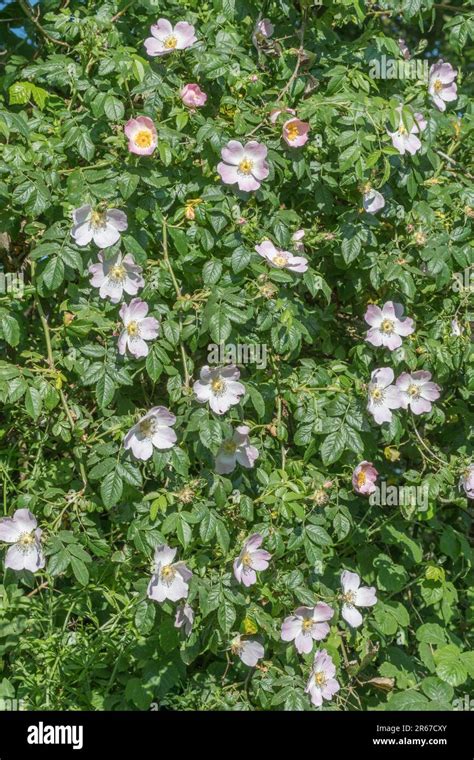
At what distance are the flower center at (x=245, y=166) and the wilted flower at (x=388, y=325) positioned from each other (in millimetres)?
467

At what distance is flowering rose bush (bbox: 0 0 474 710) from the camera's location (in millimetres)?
2113

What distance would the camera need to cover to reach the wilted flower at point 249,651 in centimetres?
220

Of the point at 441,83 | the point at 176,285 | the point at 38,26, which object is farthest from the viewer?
the point at 441,83

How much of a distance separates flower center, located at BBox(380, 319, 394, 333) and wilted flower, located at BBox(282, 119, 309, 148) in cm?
49

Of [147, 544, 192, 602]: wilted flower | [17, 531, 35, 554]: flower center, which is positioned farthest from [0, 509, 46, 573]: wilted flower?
[147, 544, 192, 602]: wilted flower

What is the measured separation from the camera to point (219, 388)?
208 cm

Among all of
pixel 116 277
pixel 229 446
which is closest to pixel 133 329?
pixel 116 277

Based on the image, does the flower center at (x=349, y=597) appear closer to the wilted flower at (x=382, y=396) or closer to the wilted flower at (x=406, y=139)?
the wilted flower at (x=382, y=396)

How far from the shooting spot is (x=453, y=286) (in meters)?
2.48

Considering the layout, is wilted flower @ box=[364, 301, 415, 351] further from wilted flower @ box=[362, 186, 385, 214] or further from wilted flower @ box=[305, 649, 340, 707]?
wilted flower @ box=[305, 649, 340, 707]

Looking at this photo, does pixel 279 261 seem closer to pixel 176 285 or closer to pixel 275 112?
pixel 176 285

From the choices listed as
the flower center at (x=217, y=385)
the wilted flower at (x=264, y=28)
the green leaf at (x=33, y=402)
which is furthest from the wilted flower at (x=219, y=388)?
the wilted flower at (x=264, y=28)

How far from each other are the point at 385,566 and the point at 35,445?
101cm

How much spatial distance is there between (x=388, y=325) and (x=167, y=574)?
845 millimetres
